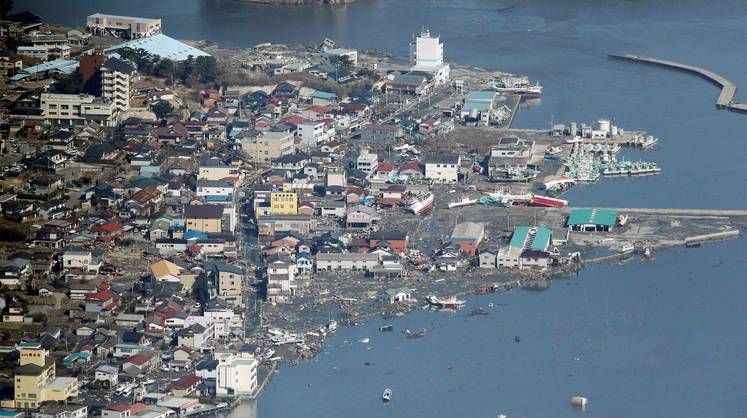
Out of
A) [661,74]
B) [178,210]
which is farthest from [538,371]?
[661,74]

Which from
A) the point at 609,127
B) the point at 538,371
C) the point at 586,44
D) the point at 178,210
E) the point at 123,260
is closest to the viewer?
the point at 538,371

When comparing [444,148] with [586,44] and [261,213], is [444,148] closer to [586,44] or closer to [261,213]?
[261,213]

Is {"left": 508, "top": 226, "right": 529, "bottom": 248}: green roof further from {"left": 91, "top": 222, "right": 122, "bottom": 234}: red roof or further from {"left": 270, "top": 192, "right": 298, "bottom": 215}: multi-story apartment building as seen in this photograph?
{"left": 91, "top": 222, "right": 122, "bottom": 234}: red roof

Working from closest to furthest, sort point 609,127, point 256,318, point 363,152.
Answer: point 256,318 < point 363,152 < point 609,127

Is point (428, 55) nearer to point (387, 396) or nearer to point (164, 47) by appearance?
point (164, 47)

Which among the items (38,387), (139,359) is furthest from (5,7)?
(38,387)

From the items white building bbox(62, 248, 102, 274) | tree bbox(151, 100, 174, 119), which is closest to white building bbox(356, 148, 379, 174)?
tree bbox(151, 100, 174, 119)
